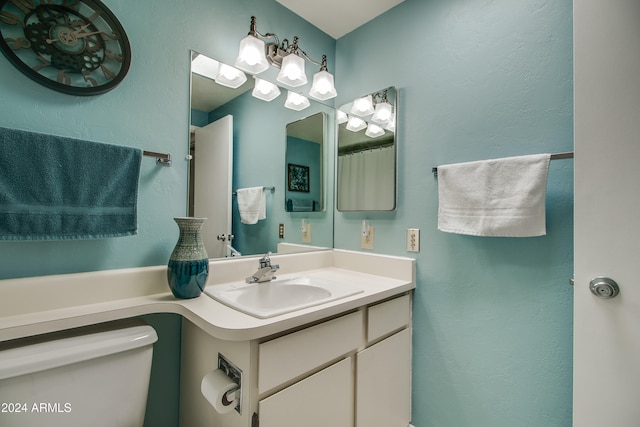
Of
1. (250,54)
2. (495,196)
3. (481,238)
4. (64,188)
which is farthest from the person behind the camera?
(250,54)

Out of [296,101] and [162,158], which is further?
[296,101]

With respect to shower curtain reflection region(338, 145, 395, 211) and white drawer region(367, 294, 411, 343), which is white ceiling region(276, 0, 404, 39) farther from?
white drawer region(367, 294, 411, 343)

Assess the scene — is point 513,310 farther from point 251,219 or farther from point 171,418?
point 171,418

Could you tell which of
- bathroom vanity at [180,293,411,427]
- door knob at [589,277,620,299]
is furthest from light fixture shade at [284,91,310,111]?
door knob at [589,277,620,299]

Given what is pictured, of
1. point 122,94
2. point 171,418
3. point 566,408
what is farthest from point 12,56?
point 566,408

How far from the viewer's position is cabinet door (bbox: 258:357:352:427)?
879 millimetres

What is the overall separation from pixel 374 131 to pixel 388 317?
104 cm

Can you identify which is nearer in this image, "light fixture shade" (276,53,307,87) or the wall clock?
the wall clock

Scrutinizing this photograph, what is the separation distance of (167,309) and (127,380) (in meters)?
0.23

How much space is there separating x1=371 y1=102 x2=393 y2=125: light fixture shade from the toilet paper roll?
4.78 feet

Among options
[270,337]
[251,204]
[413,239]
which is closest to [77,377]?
[270,337]

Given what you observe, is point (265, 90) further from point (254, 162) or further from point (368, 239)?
point (368, 239)

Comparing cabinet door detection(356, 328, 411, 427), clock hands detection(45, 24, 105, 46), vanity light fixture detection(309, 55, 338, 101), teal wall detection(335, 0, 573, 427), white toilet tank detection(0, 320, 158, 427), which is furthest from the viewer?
vanity light fixture detection(309, 55, 338, 101)

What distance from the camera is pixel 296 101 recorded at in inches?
67.6
